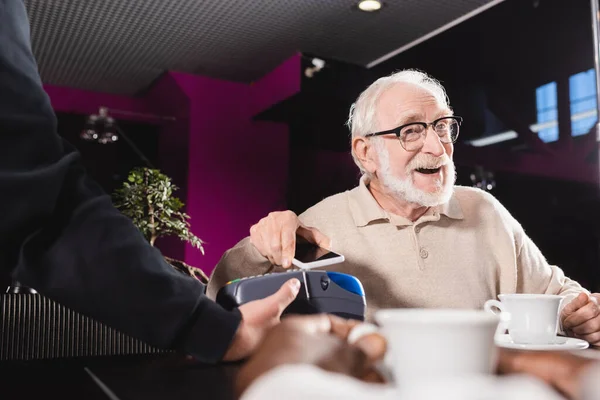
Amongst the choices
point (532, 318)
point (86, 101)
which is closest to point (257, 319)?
point (532, 318)

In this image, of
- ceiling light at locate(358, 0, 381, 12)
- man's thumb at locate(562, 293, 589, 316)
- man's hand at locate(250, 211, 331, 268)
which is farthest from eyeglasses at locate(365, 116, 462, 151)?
ceiling light at locate(358, 0, 381, 12)

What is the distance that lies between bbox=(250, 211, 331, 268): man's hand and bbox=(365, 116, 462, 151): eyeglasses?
0.59 metres

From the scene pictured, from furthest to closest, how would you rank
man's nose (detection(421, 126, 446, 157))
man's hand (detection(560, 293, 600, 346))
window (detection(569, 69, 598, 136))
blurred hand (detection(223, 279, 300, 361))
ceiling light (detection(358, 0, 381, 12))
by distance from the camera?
1. ceiling light (detection(358, 0, 381, 12))
2. window (detection(569, 69, 598, 136))
3. man's nose (detection(421, 126, 446, 157))
4. man's hand (detection(560, 293, 600, 346))
5. blurred hand (detection(223, 279, 300, 361))

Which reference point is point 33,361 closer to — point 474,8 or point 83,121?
point 474,8

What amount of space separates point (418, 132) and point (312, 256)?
0.80m

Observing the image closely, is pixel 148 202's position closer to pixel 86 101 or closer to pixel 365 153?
pixel 365 153

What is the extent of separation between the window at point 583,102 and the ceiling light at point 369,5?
1.41 metres

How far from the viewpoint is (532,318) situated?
920mm

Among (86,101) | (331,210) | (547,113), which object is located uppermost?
(86,101)

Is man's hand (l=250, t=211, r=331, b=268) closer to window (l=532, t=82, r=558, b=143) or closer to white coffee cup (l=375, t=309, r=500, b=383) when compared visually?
white coffee cup (l=375, t=309, r=500, b=383)

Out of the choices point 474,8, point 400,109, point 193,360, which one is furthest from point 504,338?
point 474,8

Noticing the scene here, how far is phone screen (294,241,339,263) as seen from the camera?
3.51 ft

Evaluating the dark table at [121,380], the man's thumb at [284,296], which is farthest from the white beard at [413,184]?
the dark table at [121,380]

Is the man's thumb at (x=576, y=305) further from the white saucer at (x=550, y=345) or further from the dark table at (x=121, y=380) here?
the dark table at (x=121, y=380)
